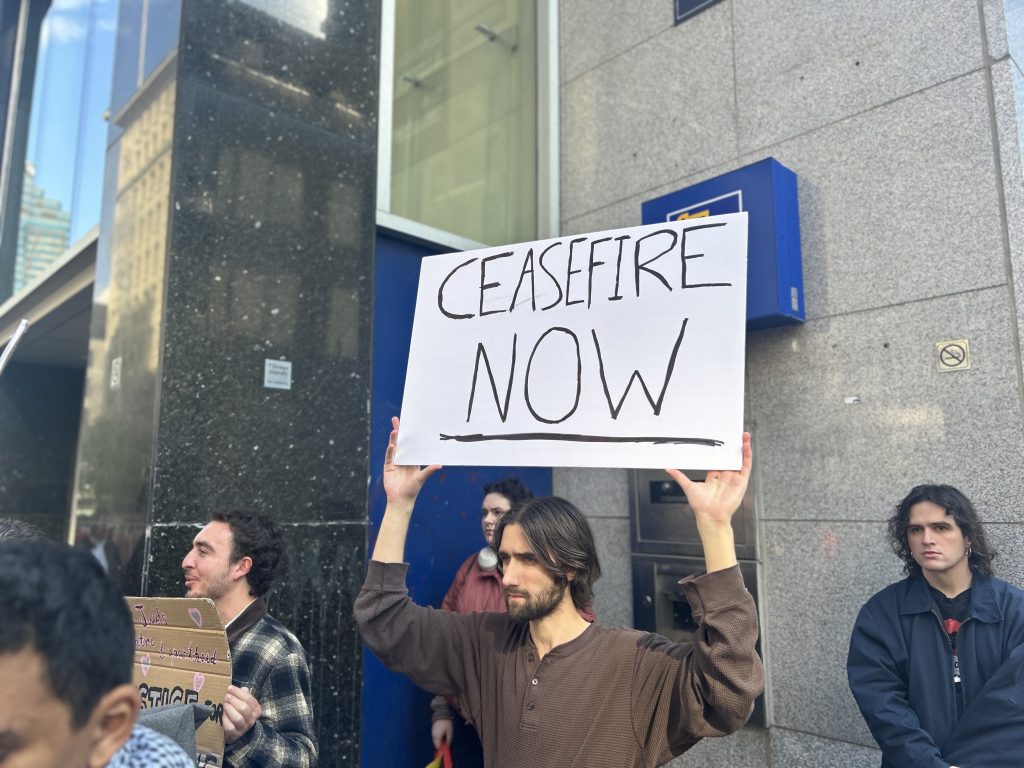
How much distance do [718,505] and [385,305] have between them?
308 centimetres

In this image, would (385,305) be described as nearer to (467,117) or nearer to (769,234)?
(467,117)

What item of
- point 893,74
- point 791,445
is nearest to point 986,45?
point 893,74

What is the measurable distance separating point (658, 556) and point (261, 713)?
275 centimetres

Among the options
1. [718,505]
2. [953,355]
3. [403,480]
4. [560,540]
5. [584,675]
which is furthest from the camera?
[953,355]

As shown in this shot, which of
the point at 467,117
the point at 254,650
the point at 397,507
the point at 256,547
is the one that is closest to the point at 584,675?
the point at 397,507

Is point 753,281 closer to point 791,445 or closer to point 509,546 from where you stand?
point 791,445

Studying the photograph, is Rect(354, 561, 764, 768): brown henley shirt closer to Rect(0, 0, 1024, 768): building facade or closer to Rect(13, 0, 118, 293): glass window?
Rect(0, 0, 1024, 768): building facade

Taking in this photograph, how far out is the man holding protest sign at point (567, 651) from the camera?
1.79 meters

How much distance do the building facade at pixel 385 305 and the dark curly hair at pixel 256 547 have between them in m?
1.00

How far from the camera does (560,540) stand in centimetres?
212

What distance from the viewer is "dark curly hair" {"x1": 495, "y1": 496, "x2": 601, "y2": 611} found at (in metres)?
2.11

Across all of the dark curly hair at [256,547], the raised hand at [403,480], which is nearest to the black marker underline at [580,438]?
the raised hand at [403,480]

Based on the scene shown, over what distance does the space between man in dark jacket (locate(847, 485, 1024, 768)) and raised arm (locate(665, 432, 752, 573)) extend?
4.90ft

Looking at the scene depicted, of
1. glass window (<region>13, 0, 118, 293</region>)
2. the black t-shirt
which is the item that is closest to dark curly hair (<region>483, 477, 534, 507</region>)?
the black t-shirt
